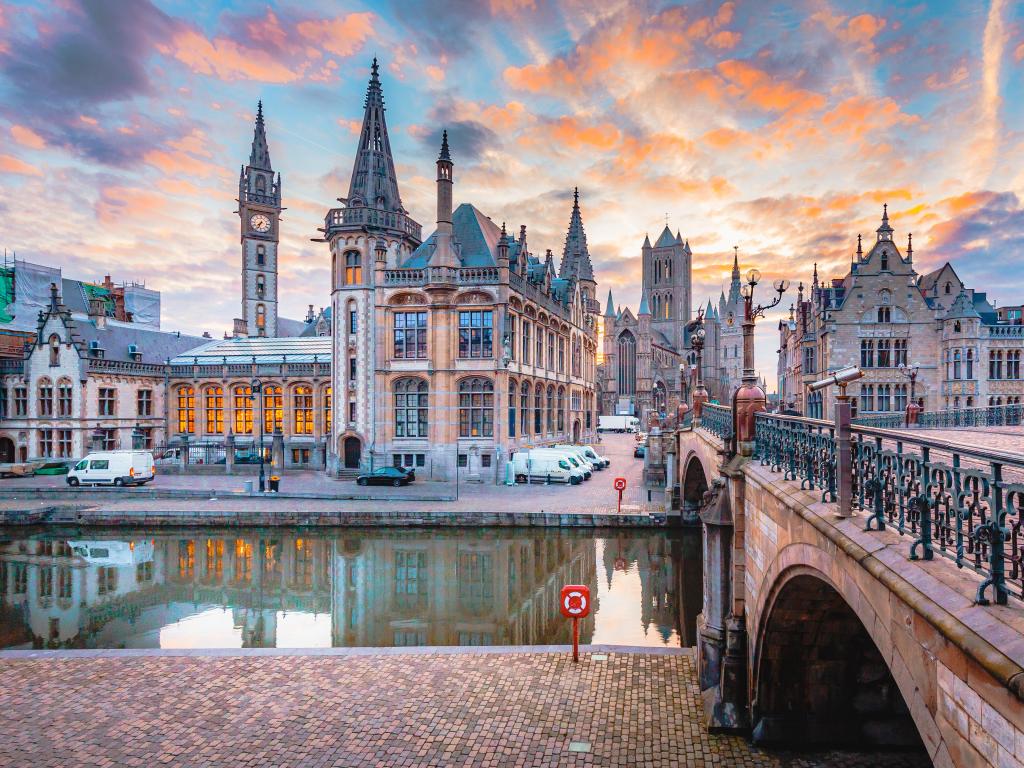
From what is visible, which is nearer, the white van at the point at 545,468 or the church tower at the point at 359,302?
the white van at the point at 545,468

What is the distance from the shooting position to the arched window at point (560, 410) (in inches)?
1827

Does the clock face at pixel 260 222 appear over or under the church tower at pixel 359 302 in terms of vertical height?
over

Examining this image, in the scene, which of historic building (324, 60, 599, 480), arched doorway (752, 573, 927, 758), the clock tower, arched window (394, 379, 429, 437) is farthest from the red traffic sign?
the clock tower

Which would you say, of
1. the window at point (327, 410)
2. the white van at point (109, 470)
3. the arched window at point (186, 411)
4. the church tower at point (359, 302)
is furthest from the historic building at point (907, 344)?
the arched window at point (186, 411)

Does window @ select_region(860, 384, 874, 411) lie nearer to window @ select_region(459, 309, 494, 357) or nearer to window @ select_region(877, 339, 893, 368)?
window @ select_region(877, 339, 893, 368)

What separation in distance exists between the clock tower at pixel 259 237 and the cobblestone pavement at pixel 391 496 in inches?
1186

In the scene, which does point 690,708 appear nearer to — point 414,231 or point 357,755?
point 357,755

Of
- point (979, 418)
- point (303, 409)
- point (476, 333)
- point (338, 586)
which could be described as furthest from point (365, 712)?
point (303, 409)

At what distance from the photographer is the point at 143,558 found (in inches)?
878

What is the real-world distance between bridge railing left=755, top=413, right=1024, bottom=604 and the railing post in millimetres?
118

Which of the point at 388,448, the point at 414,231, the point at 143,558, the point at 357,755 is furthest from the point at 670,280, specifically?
the point at 357,755

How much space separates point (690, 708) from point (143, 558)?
21484 millimetres

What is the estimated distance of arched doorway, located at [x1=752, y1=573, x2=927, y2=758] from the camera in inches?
350

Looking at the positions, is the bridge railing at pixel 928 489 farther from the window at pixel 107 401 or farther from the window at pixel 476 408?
the window at pixel 107 401
